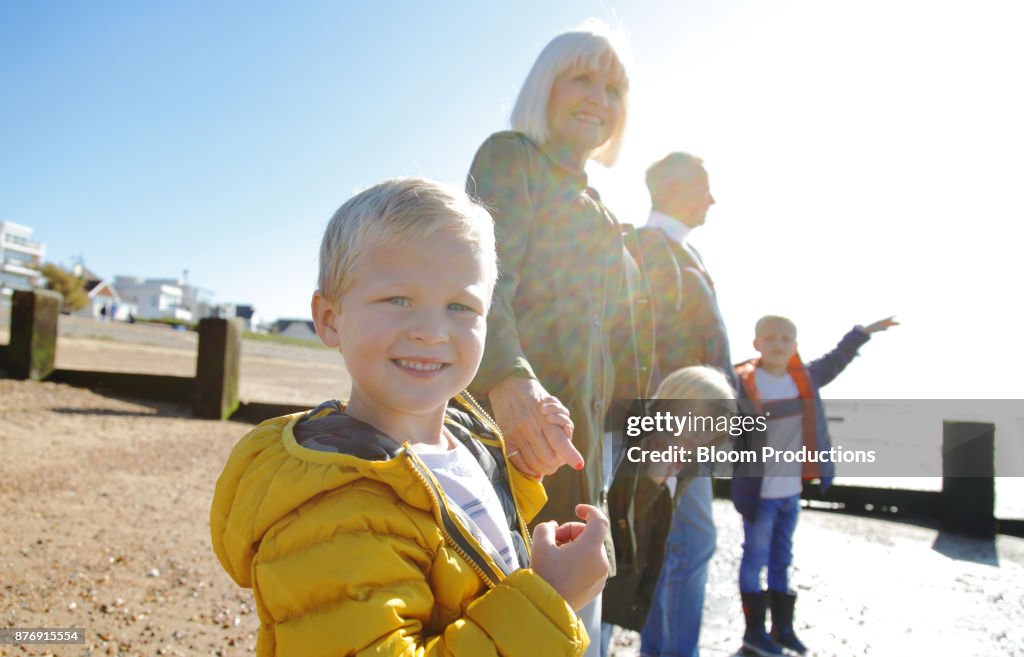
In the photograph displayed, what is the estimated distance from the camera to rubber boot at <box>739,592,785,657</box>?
3312 mm

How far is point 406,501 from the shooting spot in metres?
1.08

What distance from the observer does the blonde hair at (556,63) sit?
6.82 ft

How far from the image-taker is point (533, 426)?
5.00 feet

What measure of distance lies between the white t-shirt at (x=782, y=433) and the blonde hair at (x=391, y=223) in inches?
121

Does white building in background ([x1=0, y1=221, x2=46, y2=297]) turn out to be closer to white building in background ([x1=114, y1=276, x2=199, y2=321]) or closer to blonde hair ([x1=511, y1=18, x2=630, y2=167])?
white building in background ([x1=114, y1=276, x2=199, y2=321])

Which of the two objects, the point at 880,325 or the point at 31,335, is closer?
the point at 880,325

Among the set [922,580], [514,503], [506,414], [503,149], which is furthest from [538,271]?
[922,580]

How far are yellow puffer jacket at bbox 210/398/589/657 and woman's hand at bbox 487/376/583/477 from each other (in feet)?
1.24

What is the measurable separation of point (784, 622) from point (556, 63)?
2.96 metres

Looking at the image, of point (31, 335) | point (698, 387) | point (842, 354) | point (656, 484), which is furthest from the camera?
point (31, 335)

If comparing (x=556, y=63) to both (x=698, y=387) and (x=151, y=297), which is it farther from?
(x=151, y=297)

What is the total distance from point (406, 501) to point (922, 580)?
180 inches

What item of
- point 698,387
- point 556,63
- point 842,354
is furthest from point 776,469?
point 556,63

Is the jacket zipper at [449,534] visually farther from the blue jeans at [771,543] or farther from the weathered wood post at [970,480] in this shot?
the weathered wood post at [970,480]
